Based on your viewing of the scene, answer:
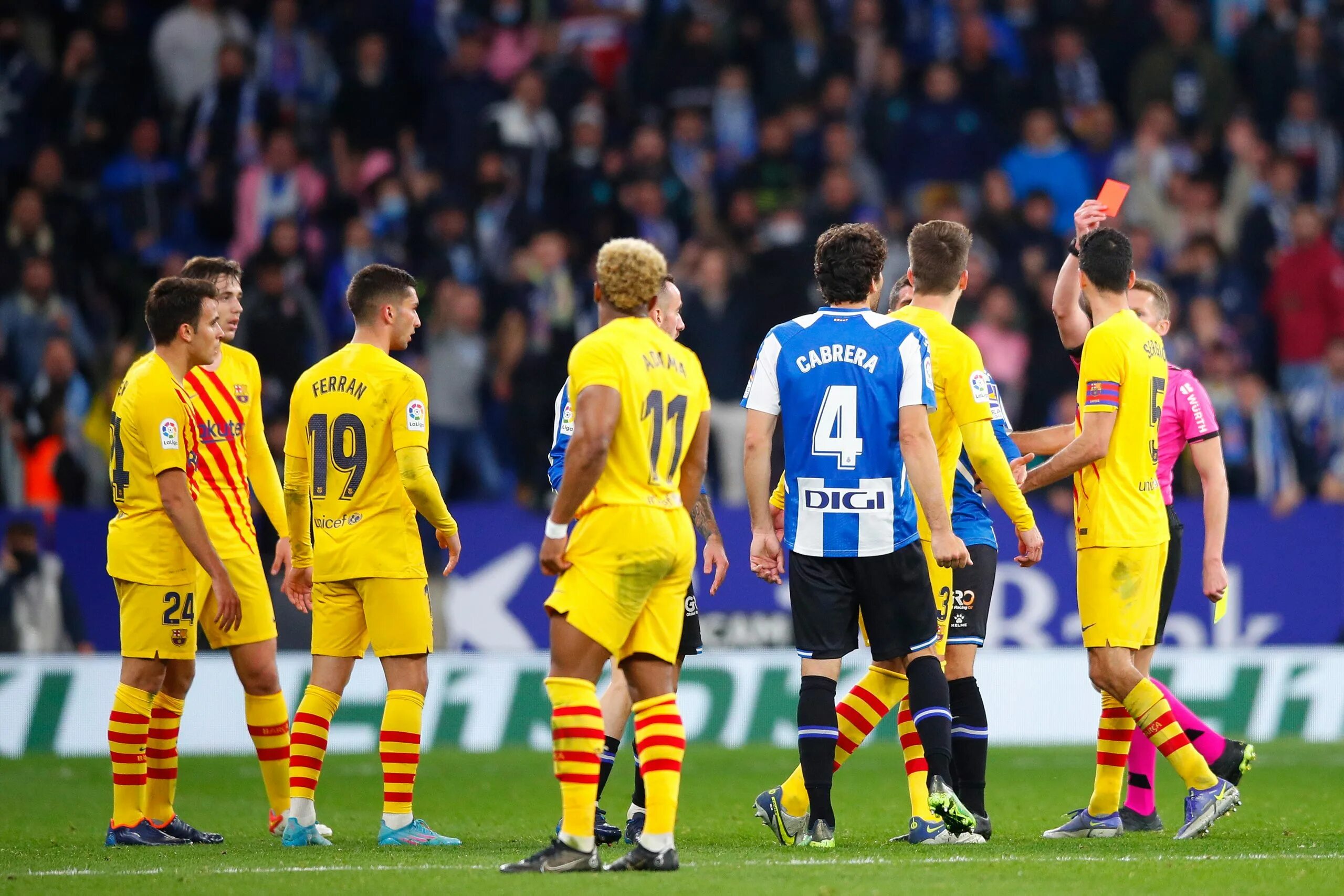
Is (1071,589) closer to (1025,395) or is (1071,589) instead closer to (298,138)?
(1025,395)

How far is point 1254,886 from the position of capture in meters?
6.70

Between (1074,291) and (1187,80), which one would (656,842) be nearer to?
(1074,291)

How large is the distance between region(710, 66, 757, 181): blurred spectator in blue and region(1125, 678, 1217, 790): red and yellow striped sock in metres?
11.9

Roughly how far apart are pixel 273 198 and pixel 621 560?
1224 cm

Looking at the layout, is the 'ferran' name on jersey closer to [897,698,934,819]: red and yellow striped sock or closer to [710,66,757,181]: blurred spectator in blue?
[897,698,934,819]: red and yellow striped sock

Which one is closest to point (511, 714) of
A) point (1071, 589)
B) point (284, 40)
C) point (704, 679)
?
point (704, 679)

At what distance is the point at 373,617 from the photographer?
8.36m

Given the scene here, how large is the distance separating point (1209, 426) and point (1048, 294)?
26.7ft

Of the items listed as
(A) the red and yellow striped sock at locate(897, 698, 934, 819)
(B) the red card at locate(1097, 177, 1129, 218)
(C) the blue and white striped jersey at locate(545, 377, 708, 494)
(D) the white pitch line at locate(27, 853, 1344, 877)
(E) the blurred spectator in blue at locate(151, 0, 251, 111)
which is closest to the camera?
(D) the white pitch line at locate(27, 853, 1344, 877)

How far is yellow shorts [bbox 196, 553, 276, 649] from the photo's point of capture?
8.70 metres

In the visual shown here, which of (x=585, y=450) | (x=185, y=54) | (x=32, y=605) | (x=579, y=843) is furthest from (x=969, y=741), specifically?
(x=185, y=54)

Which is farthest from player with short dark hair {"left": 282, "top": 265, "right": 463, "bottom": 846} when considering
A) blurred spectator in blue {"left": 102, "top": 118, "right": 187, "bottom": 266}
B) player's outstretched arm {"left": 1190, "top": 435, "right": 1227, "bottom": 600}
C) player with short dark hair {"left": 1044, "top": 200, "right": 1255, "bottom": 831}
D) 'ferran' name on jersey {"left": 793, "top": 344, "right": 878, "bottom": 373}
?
blurred spectator in blue {"left": 102, "top": 118, "right": 187, "bottom": 266}

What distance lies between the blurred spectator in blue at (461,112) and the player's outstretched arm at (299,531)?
1034 centimetres

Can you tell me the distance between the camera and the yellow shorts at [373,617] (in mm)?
8344
